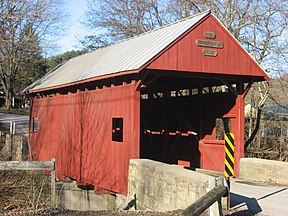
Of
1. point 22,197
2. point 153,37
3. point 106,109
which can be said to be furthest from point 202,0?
point 22,197

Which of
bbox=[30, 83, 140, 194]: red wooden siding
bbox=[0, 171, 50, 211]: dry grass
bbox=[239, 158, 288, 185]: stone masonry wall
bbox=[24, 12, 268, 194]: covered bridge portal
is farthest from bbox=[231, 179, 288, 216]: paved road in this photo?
bbox=[0, 171, 50, 211]: dry grass

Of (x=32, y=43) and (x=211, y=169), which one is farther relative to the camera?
(x=32, y=43)

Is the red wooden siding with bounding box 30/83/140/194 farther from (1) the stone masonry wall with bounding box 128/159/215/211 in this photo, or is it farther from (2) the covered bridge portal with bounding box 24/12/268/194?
(1) the stone masonry wall with bounding box 128/159/215/211

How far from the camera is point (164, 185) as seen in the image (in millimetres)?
8617

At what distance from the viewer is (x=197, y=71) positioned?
1163cm

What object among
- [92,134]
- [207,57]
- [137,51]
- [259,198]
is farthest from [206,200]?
[92,134]

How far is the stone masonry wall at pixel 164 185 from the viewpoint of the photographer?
7.35m

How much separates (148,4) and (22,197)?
22.9 metres

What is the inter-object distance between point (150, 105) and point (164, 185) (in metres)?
9.13

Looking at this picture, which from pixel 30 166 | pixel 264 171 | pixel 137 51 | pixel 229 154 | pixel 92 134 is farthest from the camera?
pixel 92 134

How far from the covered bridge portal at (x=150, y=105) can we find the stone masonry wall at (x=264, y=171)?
1.39ft

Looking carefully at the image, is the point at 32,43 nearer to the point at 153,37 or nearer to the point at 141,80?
the point at 153,37

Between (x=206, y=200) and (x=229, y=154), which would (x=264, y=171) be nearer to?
(x=229, y=154)

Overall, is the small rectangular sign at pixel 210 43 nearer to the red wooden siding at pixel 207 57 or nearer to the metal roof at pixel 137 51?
the red wooden siding at pixel 207 57
